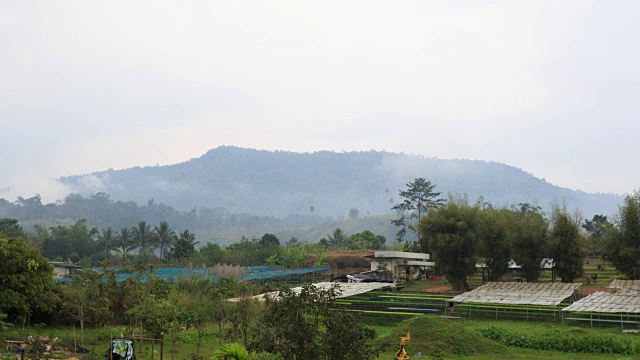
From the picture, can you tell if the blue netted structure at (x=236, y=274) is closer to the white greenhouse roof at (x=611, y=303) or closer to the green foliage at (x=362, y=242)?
the white greenhouse roof at (x=611, y=303)

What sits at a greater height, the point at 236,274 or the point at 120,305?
the point at 236,274

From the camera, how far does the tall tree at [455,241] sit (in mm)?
36500

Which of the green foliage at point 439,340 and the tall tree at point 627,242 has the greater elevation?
the tall tree at point 627,242

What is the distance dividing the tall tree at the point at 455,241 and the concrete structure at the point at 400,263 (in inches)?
221

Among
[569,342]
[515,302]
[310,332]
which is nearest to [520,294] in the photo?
[515,302]

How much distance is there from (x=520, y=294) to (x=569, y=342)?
10254 millimetres

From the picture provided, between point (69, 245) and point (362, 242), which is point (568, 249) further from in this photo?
point (69, 245)

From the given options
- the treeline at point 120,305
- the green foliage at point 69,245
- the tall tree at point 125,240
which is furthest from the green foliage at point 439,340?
the green foliage at point 69,245

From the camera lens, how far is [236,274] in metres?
31.8

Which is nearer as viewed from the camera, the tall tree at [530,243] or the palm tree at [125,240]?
the tall tree at [530,243]

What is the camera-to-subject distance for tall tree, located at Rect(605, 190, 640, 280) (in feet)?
109

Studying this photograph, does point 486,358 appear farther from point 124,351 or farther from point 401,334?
point 124,351

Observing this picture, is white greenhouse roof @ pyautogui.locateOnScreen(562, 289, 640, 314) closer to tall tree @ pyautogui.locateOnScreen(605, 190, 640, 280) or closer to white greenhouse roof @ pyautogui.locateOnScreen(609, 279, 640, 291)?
white greenhouse roof @ pyautogui.locateOnScreen(609, 279, 640, 291)

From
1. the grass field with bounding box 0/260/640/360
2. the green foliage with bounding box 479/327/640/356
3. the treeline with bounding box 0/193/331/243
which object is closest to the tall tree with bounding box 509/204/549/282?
the grass field with bounding box 0/260/640/360
